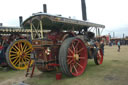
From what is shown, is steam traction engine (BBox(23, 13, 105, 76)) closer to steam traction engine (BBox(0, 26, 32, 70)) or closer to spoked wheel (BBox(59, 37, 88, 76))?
spoked wheel (BBox(59, 37, 88, 76))

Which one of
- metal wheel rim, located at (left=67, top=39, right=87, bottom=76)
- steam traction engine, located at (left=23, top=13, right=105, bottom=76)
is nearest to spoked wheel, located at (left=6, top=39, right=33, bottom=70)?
steam traction engine, located at (left=23, top=13, right=105, bottom=76)

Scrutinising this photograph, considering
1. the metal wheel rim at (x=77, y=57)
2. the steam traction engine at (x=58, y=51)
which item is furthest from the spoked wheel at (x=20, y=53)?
the metal wheel rim at (x=77, y=57)

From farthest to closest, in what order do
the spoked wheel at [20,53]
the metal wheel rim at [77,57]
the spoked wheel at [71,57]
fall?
the spoked wheel at [20,53] → the metal wheel rim at [77,57] → the spoked wheel at [71,57]

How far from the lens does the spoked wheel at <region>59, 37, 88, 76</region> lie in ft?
12.3

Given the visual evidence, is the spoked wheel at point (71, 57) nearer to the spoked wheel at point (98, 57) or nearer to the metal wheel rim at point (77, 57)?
the metal wheel rim at point (77, 57)

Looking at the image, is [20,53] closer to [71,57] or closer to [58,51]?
[58,51]

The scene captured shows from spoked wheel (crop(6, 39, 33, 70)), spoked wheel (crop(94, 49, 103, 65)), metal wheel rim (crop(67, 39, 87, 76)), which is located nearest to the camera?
metal wheel rim (crop(67, 39, 87, 76))

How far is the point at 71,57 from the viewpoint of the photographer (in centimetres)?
415

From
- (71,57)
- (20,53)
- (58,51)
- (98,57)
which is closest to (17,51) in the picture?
(20,53)

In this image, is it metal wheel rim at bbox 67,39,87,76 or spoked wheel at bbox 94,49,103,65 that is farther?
spoked wheel at bbox 94,49,103,65

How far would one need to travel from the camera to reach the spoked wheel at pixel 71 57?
12.3 feet

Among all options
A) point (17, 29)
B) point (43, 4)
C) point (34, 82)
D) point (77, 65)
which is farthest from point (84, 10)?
point (34, 82)

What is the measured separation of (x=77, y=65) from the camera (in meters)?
4.65

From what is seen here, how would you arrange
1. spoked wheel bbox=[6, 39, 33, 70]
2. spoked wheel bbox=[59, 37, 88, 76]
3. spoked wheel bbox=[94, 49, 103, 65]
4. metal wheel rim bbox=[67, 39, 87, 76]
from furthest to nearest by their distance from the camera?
spoked wheel bbox=[6, 39, 33, 70] → spoked wheel bbox=[94, 49, 103, 65] → metal wheel rim bbox=[67, 39, 87, 76] → spoked wheel bbox=[59, 37, 88, 76]
